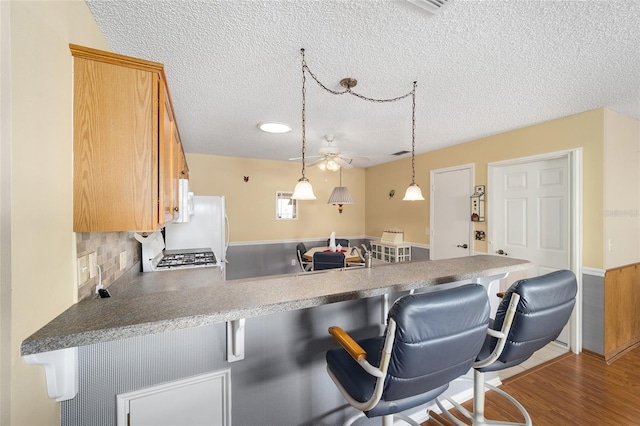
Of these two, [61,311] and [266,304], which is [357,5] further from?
[61,311]

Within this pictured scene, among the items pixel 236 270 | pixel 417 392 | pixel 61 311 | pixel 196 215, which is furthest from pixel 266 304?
pixel 236 270

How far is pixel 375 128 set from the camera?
127 inches

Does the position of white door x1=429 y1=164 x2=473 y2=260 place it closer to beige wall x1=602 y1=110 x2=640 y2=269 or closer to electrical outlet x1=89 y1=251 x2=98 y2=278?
beige wall x1=602 y1=110 x2=640 y2=269

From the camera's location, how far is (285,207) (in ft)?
17.1

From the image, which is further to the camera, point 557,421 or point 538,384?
point 538,384

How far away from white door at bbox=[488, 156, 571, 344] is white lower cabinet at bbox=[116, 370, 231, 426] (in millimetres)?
3506

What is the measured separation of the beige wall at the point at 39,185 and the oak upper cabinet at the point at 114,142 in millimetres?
43

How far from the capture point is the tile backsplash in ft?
4.11

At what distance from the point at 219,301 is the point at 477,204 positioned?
370 cm

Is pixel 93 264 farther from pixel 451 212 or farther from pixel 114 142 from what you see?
pixel 451 212

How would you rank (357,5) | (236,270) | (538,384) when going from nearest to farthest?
(357,5) < (538,384) < (236,270)

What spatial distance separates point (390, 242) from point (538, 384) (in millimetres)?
2897

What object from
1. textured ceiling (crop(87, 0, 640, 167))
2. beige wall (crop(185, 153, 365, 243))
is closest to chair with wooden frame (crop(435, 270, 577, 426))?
textured ceiling (crop(87, 0, 640, 167))

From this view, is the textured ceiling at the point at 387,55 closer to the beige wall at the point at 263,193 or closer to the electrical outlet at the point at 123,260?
the electrical outlet at the point at 123,260
